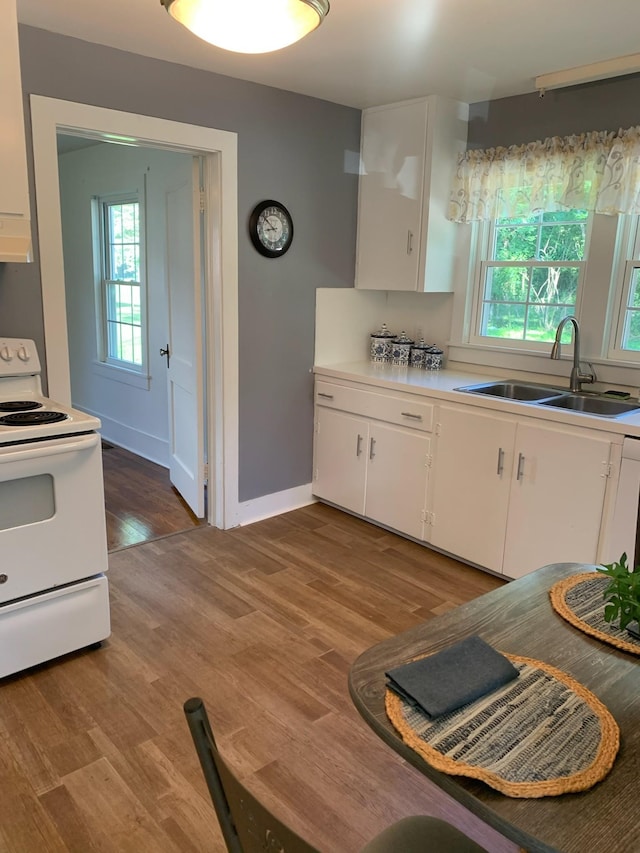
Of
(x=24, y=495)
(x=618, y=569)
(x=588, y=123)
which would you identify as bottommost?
(x=24, y=495)

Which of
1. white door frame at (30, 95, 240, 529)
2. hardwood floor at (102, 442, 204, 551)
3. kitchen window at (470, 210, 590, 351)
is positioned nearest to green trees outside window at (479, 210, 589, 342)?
kitchen window at (470, 210, 590, 351)

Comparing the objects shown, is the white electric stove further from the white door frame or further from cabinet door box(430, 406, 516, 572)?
cabinet door box(430, 406, 516, 572)

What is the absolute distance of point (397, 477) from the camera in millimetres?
3566

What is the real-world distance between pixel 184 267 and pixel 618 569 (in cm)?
312

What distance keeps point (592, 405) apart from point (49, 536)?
98.7 inches

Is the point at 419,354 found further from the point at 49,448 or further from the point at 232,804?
the point at 232,804

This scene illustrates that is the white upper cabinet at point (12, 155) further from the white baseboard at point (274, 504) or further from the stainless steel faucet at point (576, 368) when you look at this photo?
the stainless steel faucet at point (576, 368)

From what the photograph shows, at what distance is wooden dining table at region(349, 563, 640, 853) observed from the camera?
2.78ft

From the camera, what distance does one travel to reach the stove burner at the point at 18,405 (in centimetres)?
246

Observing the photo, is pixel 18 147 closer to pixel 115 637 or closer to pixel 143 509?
pixel 115 637

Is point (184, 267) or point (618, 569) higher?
point (184, 267)

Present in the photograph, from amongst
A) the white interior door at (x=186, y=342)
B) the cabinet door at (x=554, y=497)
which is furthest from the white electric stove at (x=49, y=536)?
the cabinet door at (x=554, y=497)

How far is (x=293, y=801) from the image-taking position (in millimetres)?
1864

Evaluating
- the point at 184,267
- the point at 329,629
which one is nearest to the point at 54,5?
the point at 184,267
